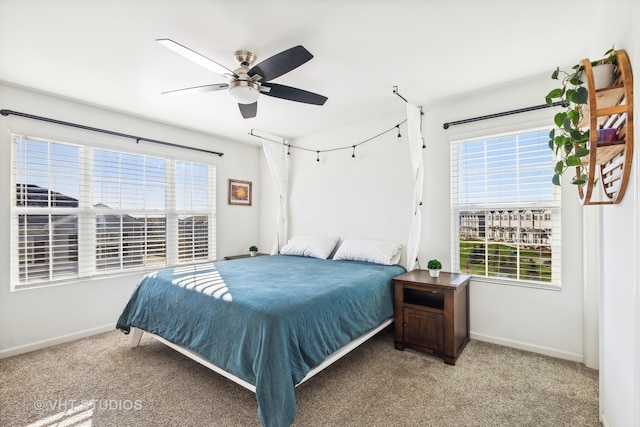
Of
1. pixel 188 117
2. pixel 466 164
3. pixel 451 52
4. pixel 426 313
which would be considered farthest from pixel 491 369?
pixel 188 117

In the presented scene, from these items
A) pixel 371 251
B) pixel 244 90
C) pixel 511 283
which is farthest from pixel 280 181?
pixel 511 283

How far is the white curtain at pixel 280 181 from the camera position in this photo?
14.8ft

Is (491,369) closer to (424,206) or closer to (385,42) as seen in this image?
(424,206)

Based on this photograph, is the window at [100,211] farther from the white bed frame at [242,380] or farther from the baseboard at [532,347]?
the baseboard at [532,347]

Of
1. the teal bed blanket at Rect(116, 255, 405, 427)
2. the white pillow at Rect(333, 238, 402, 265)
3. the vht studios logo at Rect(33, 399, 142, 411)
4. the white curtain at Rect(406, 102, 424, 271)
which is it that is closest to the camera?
the teal bed blanket at Rect(116, 255, 405, 427)

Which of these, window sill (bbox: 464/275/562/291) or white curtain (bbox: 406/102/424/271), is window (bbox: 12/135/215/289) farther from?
window sill (bbox: 464/275/562/291)

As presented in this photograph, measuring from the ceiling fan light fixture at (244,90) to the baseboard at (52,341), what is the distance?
3.04 meters

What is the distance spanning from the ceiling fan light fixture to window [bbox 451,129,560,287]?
2.22 meters

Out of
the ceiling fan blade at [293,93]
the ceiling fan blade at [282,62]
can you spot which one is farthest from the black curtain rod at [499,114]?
the ceiling fan blade at [282,62]

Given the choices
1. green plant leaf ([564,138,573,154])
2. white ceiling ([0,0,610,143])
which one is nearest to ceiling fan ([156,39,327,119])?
white ceiling ([0,0,610,143])

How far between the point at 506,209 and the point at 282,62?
2.53m

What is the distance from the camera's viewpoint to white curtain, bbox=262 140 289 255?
452 cm

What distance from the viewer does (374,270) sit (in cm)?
294

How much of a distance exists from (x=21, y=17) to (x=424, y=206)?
11.9 feet
